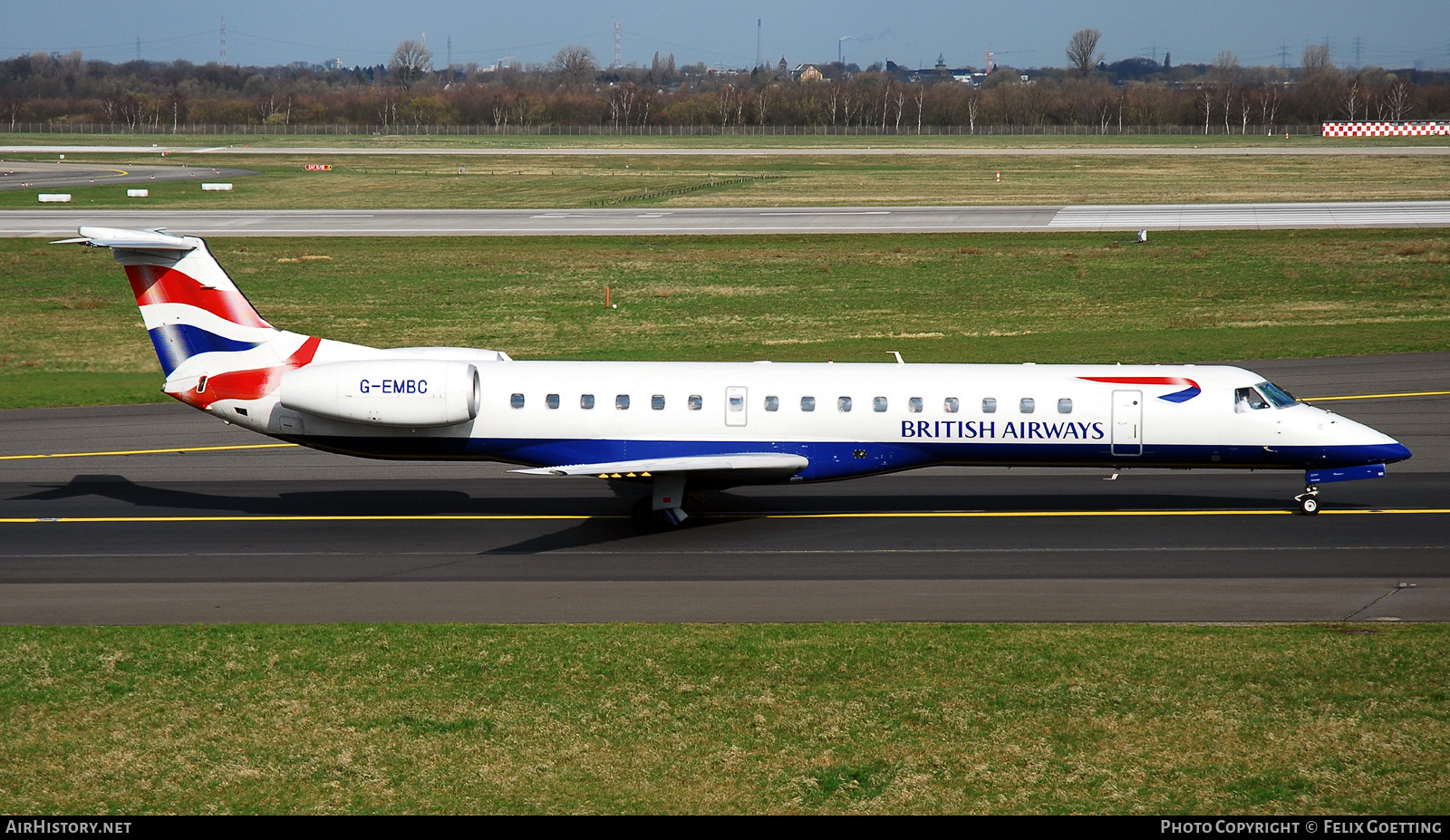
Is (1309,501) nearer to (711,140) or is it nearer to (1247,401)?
(1247,401)

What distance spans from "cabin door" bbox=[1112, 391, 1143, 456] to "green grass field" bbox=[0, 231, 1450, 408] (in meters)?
14.1

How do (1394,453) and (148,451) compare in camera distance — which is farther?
(148,451)

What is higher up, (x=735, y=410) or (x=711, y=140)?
(x=711, y=140)

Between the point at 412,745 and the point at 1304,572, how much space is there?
13.9m

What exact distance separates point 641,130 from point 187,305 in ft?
509

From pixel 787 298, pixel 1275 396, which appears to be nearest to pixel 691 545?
pixel 1275 396

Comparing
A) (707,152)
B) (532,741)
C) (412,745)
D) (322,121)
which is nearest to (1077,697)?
(532,741)

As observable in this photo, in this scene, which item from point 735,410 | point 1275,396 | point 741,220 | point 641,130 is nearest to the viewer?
point 735,410

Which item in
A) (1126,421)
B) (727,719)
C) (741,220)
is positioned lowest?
(727,719)

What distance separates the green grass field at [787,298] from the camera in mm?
39531

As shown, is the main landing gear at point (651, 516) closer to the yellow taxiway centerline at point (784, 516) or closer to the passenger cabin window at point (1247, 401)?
the yellow taxiway centerline at point (784, 516)

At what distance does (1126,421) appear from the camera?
2239 cm

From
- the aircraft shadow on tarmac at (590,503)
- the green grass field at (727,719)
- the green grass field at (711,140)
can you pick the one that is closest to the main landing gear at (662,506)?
the aircraft shadow on tarmac at (590,503)

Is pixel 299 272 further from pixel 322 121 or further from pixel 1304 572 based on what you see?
pixel 322 121
